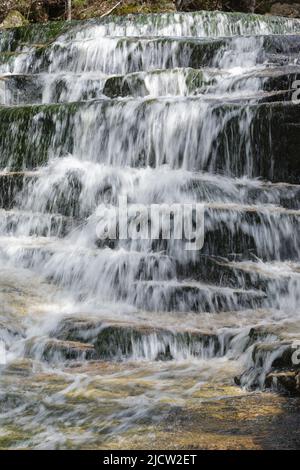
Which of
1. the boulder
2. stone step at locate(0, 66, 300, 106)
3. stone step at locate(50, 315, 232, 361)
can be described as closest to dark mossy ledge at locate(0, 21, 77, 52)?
stone step at locate(0, 66, 300, 106)

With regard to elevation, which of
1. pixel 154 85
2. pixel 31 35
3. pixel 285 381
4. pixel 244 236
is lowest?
pixel 285 381

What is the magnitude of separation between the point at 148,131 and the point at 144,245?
2.24 meters

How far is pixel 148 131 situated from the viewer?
866cm

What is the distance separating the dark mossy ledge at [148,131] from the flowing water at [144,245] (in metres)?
0.02

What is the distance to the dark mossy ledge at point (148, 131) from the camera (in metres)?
7.90

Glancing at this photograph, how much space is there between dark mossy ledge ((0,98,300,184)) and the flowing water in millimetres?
18

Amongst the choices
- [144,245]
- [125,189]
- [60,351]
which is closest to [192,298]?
[144,245]

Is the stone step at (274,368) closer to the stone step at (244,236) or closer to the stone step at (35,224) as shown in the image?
the stone step at (244,236)

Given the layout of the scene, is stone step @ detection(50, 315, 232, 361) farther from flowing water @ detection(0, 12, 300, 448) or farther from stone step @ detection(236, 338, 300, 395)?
stone step @ detection(236, 338, 300, 395)

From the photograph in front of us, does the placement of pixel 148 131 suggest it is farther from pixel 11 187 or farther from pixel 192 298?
pixel 192 298

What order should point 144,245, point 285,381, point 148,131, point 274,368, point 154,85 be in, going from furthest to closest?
1. point 154,85
2. point 148,131
3. point 144,245
4. point 274,368
5. point 285,381

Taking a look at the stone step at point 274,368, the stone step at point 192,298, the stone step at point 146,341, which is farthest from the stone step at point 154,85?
the stone step at point 274,368

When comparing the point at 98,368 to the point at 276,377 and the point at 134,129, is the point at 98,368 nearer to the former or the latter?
the point at 276,377

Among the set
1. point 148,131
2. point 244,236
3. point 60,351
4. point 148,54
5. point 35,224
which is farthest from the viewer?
point 148,54
